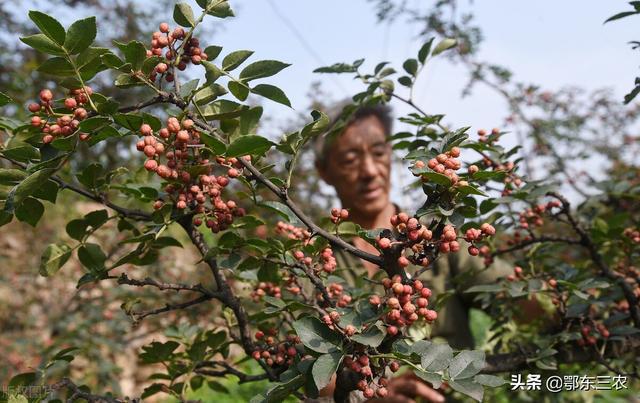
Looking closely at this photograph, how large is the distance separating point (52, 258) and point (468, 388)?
3.42 ft

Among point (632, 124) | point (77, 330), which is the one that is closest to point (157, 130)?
point (77, 330)

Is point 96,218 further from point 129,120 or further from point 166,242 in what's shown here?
point 129,120

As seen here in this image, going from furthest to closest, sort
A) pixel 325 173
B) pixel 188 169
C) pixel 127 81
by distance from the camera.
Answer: pixel 325 173 < pixel 188 169 < pixel 127 81

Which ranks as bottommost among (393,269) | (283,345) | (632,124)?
(283,345)

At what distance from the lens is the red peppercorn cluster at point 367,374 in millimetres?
1142

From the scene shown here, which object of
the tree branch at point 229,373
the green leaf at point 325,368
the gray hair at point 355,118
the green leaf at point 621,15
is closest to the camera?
the green leaf at point 325,368

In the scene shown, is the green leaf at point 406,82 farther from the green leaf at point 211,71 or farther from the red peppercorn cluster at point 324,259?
the green leaf at point 211,71

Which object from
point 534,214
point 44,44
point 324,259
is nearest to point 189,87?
point 44,44

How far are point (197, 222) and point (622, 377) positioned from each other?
1266mm

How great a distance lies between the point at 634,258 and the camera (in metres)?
2.03

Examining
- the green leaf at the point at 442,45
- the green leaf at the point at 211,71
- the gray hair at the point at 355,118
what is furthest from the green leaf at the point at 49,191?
the gray hair at the point at 355,118

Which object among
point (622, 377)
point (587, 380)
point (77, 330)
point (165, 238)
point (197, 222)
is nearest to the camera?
point (197, 222)

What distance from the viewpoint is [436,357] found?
1139mm

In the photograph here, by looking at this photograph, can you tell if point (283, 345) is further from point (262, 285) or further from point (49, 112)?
point (49, 112)
